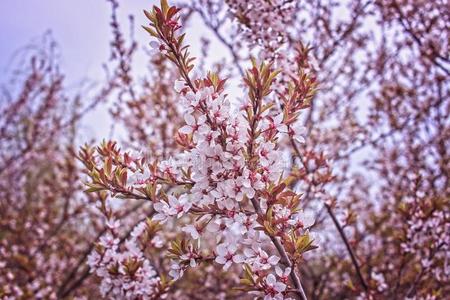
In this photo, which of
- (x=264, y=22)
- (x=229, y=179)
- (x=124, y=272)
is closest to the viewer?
(x=229, y=179)

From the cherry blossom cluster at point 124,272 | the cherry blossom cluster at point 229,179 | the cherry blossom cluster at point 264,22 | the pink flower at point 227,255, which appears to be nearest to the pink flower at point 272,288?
the cherry blossom cluster at point 229,179

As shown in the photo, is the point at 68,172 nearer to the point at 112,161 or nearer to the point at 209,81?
the point at 112,161

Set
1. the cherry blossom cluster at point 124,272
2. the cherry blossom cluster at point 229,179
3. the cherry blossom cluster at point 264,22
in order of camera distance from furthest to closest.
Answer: the cherry blossom cluster at point 264,22, the cherry blossom cluster at point 124,272, the cherry blossom cluster at point 229,179

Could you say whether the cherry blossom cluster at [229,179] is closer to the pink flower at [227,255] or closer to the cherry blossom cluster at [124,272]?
the pink flower at [227,255]

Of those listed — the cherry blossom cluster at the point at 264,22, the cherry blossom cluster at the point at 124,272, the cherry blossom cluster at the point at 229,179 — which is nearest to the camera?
the cherry blossom cluster at the point at 229,179

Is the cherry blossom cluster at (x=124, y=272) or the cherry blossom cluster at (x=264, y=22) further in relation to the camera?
the cherry blossom cluster at (x=264, y=22)

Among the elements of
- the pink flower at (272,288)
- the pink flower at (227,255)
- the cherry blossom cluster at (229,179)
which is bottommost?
the pink flower at (272,288)

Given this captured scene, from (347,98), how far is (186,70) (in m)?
4.39

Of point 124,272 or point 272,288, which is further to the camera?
point 124,272

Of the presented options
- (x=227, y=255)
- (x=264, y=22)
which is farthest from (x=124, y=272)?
(x=264, y=22)

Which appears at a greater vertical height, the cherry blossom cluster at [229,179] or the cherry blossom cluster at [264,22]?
the cherry blossom cluster at [264,22]

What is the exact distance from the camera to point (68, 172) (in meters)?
5.20

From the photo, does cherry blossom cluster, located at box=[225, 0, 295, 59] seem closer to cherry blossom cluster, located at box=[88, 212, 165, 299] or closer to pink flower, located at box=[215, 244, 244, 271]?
cherry blossom cluster, located at box=[88, 212, 165, 299]

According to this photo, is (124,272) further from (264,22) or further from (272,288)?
(264,22)
